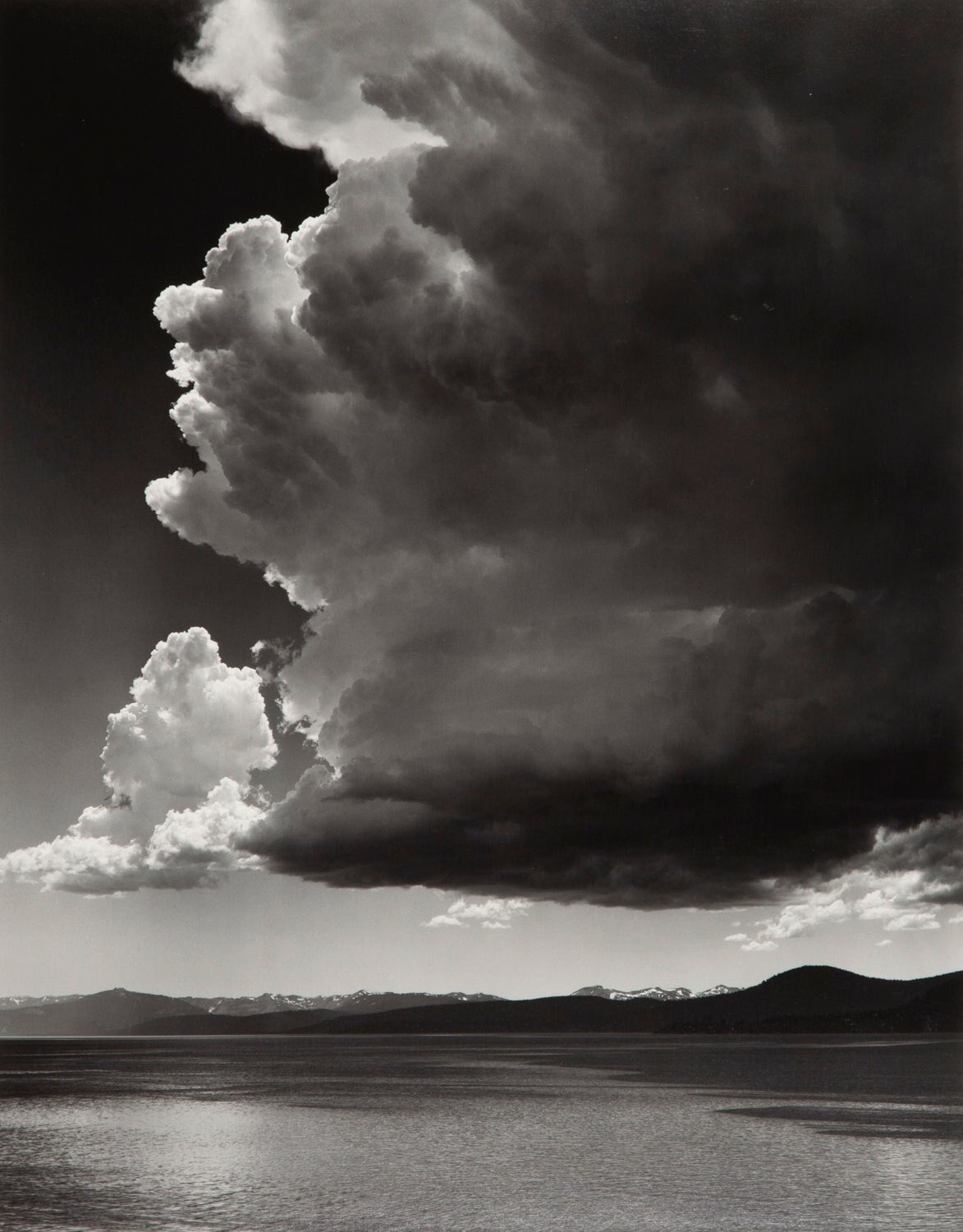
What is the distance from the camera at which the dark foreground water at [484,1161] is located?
4388cm

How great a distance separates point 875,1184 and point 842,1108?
4756cm

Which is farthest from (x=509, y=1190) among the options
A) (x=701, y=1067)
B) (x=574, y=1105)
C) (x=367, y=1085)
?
(x=701, y=1067)

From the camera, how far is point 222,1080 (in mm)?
150000

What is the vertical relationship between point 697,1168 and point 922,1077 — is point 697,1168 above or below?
above

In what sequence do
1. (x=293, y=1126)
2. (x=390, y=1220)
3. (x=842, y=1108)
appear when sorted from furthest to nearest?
(x=842, y=1108) → (x=293, y=1126) → (x=390, y=1220)

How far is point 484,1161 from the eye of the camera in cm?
6075

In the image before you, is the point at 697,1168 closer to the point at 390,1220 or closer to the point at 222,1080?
the point at 390,1220

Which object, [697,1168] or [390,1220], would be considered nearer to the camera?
[390,1220]

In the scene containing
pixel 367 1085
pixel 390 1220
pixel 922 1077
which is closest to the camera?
pixel 390 1220

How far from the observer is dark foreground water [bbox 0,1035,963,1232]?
144 ft

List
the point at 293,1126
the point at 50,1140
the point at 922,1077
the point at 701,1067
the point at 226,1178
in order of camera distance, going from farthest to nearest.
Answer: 1. the point at 701,1067
2. the point at 922,1077
3. the point at 293,1126
4. the point at 50,1140
5. the point at 226,1178

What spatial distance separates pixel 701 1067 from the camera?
18550cm

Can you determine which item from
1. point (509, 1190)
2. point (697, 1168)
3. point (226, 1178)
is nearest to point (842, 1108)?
point (697, 1168)

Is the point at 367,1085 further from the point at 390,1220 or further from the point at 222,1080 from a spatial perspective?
the point at 390,1220
